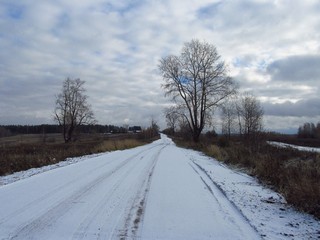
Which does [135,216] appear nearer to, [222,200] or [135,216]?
[135,216]

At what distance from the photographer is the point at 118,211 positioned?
23.1ft

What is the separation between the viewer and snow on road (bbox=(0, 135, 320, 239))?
571 cm

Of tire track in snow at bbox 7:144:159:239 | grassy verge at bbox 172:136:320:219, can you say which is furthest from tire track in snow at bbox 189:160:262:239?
tire track in snow at bbox 7:144:159:239

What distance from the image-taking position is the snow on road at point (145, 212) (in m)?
5.71

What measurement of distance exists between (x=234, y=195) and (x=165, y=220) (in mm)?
3314

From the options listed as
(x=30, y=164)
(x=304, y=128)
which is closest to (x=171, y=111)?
(x=30, y=164)

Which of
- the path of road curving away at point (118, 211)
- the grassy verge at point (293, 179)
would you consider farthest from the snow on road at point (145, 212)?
the grassy verge at point (293, 179)

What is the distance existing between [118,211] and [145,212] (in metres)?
0.53

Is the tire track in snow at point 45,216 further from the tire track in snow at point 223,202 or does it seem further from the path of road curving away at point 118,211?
the tire track in snow at point 223,202

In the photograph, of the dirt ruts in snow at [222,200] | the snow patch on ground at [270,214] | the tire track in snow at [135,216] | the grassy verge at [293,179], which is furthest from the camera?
the grassy verge at [293,179]

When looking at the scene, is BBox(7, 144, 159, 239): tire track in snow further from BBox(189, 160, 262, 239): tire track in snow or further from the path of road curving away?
BBox(189, 160, 262, 239): tire track in snow

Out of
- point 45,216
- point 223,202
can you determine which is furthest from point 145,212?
point 223,202

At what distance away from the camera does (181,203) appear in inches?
316

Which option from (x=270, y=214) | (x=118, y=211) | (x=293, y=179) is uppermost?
(x=293, y=179)
